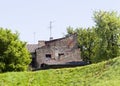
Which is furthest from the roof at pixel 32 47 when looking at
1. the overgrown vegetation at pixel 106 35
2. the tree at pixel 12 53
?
the tree at pixel 12 53

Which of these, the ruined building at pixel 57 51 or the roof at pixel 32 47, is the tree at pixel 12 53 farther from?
the roof at pixel 32 47

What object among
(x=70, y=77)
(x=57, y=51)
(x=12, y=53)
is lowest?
(x=70, y=77)

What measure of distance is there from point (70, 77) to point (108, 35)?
27185mm

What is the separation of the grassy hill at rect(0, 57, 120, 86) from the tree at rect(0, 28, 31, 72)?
1564 cm

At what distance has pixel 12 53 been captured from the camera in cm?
4388

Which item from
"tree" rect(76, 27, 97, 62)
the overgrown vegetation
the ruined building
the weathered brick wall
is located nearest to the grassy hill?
the overgrown vegetation

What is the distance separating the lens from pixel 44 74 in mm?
27016

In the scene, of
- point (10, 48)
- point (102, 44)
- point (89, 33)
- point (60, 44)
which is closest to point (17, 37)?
point (10, 48)

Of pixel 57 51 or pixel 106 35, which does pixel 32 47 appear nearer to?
pixel 57 51

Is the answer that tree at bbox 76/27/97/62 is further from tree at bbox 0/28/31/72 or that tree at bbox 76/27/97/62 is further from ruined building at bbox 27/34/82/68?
tree at bbox 0/28/31/72

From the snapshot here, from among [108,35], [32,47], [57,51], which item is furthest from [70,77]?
[32,47]

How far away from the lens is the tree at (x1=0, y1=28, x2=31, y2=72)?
4297 cm

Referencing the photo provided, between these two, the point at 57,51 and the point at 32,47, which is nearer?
the point at 57,51

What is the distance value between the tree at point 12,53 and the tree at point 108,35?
10.4m
